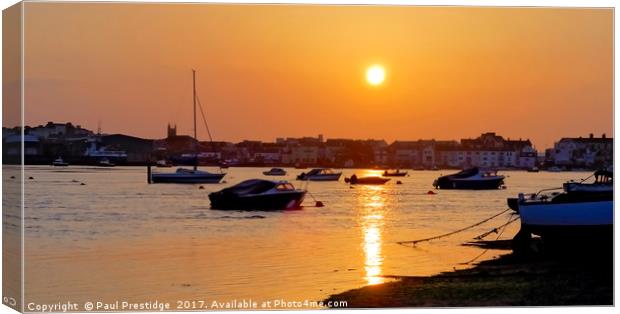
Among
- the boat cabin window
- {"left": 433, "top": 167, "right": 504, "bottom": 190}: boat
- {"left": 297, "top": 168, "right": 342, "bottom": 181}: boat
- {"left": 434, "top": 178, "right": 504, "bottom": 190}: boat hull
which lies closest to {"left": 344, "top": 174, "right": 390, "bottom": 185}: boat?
{"left": 297, "top": 168, "right": 342, "bottom": 181}: boat

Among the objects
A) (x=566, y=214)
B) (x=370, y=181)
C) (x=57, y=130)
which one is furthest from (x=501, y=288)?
(x=370, y=181)

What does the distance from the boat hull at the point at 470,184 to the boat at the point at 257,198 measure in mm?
25094

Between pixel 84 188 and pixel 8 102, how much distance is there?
140 ft

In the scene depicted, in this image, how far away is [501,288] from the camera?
634 inches

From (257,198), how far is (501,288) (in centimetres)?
2378

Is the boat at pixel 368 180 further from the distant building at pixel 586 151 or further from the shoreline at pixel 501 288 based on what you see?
the shoreline at pixel 501 288

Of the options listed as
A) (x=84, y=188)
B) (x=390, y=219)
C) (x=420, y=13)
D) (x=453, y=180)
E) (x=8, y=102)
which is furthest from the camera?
(x=453, y=180)

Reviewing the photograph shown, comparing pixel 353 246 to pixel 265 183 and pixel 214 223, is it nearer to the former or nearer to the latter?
pixel 214 223

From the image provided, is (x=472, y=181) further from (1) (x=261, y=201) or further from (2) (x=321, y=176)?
(1) (x=261, y=201)

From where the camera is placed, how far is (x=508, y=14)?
1578 cm

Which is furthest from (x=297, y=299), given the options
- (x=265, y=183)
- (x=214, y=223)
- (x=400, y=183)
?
(x=400, y=183)

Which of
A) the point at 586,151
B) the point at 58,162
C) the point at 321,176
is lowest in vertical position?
the point at 321,176

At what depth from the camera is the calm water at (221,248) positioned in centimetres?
1745

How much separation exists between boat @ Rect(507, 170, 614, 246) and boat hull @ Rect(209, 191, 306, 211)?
59.0ft
